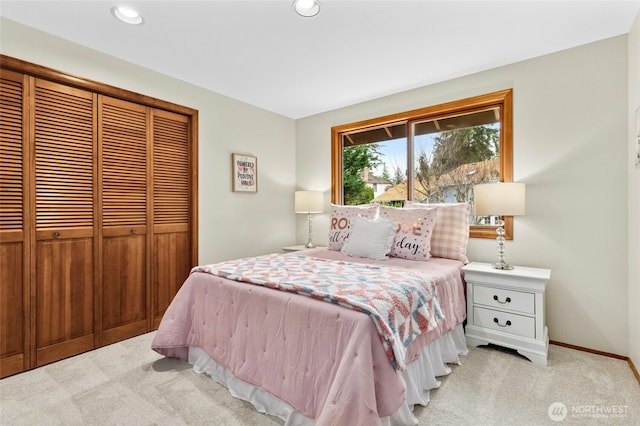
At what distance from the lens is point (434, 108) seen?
3.23 metres

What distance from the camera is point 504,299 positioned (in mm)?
2377

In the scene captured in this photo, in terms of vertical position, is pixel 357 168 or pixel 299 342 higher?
pixel 357 168

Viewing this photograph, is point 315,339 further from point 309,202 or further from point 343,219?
point 309,202

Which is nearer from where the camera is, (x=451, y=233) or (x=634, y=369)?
(x=634, y=369)

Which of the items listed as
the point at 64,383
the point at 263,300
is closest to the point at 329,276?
the point at 263,300

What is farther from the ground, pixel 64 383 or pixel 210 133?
pixel 210 133

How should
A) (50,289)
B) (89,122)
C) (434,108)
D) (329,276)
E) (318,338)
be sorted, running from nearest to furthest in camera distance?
(318,338) < (329,276) < (50,289) < (89,122) < (434,108)

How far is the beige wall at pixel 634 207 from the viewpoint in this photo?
6.78 feet

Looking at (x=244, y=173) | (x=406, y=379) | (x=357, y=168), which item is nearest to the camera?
(x=406, y=379)

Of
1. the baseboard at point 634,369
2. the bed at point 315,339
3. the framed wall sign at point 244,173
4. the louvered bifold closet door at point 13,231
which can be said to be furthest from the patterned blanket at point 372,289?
the framed wall sign at point 244,173

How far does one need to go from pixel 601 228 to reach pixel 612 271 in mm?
330

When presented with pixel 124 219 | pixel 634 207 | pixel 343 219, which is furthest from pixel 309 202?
pixel 634 207

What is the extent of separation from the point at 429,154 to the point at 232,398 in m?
2.93

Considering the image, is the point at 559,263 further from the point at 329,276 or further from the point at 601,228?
the point at 329,276
